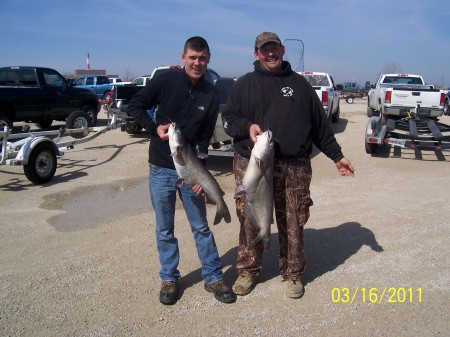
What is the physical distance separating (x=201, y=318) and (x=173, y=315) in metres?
0.24

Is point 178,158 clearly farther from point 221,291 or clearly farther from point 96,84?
point 96,84

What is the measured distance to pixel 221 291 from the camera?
143 inches

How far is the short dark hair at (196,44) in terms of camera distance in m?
3.28

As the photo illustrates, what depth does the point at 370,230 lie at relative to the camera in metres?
→ 5.32

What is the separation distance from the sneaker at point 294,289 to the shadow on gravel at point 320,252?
0.26m

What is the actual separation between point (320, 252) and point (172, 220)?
6.41 ft

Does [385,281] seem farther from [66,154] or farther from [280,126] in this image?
[66,154]

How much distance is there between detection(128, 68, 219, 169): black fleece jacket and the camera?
3.39m

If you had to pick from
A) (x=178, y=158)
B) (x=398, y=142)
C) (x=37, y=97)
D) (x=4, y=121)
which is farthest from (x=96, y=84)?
(x=178, y=158)

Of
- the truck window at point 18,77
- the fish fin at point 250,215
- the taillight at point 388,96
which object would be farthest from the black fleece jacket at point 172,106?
the truck window at point 18,77

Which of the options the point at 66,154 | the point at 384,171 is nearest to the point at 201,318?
the point at 384,171

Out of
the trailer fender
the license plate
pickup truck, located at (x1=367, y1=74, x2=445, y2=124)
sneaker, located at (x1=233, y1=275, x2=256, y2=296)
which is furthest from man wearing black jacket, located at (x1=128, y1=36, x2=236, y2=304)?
pickup truck, located at (x1=367, y1=74, x2=445, y2=124)
